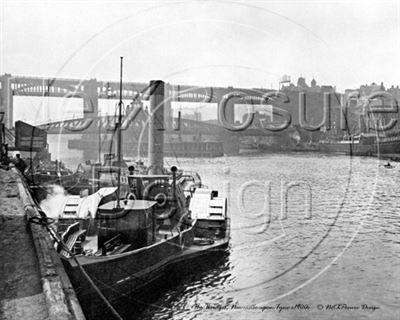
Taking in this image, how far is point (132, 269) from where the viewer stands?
13102 mm

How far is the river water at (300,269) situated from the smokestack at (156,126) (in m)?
7.79

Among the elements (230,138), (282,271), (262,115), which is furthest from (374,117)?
(282,271)

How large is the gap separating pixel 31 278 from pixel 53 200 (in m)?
21.1

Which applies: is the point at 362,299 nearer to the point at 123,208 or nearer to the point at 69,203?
the point at 123,208

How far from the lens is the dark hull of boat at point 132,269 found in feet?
37.6

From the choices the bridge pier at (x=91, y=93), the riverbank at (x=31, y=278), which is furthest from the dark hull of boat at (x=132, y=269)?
the bridge pier at (x=91, y=93)

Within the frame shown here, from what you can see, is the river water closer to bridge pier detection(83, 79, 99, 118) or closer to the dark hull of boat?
the dark hull of boat

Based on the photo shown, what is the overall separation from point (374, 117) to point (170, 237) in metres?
139

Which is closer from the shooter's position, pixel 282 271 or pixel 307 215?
pixel 282 271

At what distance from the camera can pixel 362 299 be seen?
14.0m

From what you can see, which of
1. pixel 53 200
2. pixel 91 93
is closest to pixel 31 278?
pixel 53 200

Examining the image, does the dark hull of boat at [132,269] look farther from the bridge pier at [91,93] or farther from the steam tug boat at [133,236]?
the bridge pier at [91,93]

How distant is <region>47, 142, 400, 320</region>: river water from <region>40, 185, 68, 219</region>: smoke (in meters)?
10.9

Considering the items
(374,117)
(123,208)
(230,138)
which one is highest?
(374,117)
